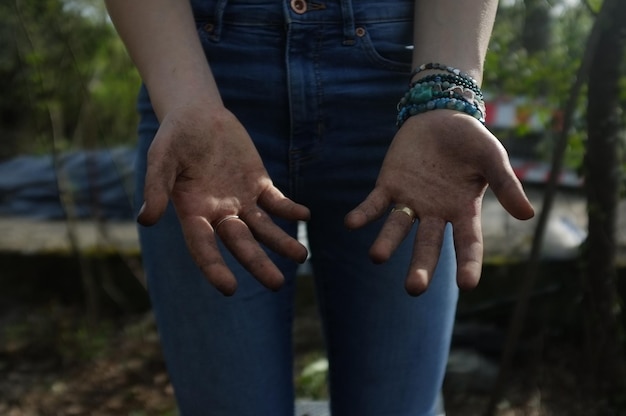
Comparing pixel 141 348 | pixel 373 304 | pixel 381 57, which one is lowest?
pixel 141 348

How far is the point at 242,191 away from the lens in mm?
1061

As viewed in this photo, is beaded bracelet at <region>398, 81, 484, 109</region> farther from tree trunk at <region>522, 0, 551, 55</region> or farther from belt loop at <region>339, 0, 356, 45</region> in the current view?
tree trunk at <region>522, 0, 551, 55</region>

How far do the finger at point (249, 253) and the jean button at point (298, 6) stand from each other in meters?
0.34

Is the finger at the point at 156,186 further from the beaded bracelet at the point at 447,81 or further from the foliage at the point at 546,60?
the foliage at the point at 546,60

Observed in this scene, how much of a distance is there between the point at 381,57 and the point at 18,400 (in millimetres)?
2693

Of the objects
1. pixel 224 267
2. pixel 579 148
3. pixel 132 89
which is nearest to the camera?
pixel 224 267

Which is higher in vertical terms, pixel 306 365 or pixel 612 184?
pixel 612 184

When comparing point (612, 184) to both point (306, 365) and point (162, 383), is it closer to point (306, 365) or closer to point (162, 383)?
point (306, 365)

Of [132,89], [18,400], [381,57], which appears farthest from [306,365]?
[381,57]

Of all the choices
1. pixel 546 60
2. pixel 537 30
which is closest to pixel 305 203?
pixel 546 60

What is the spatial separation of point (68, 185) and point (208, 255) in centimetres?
408

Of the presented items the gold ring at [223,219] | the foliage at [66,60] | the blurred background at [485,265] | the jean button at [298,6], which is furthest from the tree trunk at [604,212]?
the foliage at [66,60]

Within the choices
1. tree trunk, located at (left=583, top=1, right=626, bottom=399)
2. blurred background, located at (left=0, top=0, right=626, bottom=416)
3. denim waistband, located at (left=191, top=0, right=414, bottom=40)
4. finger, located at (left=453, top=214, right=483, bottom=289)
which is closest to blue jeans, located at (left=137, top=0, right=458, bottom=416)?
denim waistband, located at (left=191, top=0, right=414, bottom=40)

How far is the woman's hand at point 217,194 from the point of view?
982 mm
